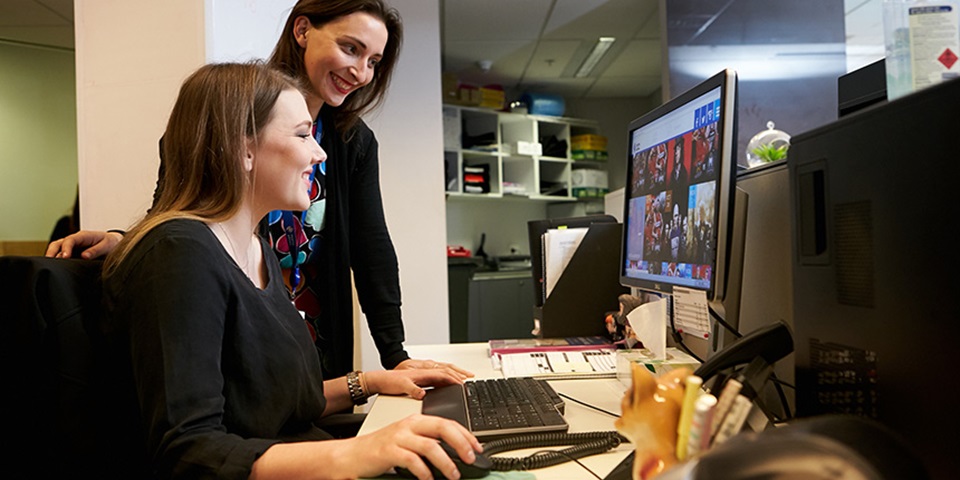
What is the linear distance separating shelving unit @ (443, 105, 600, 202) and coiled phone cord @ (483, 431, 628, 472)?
3940 millimetres

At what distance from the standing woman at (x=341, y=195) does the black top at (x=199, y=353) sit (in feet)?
1.50

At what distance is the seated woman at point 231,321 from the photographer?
2.35 ft

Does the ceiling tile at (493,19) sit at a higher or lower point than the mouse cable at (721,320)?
higher

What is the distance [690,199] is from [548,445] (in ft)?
1.65

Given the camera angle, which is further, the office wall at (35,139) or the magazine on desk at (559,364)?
the office wall at (35,139)

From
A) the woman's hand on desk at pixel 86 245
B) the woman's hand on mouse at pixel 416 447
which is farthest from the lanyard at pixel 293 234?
the woman's hand on mouse at pixel 416 447

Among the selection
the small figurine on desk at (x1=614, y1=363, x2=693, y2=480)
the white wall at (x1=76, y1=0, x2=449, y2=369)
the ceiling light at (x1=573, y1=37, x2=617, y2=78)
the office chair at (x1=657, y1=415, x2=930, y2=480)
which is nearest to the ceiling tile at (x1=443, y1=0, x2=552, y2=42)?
the ceiling light at (x1=573, y1=37, x2=617, y2=78)

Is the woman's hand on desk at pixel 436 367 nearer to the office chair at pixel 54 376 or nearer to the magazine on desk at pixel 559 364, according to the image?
the magazine on desk at pixel 559 364

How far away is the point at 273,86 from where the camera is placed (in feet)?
3.44

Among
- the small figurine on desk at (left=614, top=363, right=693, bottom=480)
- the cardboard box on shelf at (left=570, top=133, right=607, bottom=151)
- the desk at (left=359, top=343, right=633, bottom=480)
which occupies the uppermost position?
the cardboard box on shelf at (left=570, top=133, right=607, bottom=151)

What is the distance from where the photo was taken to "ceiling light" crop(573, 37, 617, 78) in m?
4.56

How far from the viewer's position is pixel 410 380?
1.16 metres

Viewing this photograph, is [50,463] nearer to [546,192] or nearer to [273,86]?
[273,86]

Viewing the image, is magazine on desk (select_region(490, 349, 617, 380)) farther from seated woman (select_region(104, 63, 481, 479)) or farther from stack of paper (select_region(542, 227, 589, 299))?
stack of paper (select_region(542, 227, 589, 299))
